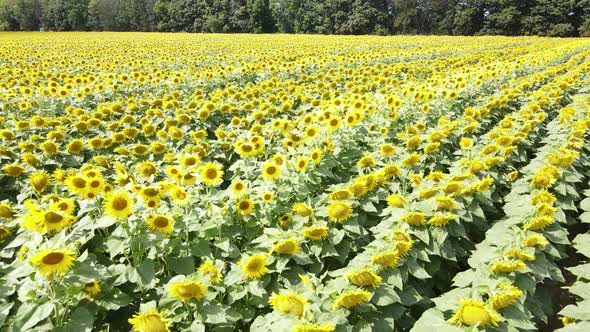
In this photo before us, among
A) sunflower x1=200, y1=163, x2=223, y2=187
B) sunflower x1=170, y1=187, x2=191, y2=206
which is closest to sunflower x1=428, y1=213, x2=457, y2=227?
sunflower x1=200, y1=163, x2=223, y2=187

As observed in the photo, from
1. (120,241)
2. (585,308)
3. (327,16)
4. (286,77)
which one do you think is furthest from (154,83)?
(327,16)

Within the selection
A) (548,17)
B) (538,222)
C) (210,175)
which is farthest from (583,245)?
(548,17)

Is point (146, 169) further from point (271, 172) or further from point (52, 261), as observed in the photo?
point (52, 261)

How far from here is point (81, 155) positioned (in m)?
5.14

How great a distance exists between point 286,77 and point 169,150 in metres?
6.51

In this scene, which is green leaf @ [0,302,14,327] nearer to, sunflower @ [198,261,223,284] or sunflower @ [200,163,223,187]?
sunflower @ [198,261,223,284]

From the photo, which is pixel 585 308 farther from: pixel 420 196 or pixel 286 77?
pixel 286 77

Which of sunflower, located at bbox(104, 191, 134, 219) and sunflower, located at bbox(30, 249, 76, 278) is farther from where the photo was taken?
sunflower, located at bbox(104, 191, 134, 219)

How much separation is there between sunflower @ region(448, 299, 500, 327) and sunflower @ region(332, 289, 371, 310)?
54 cm

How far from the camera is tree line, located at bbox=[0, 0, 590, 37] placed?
56.3 meters

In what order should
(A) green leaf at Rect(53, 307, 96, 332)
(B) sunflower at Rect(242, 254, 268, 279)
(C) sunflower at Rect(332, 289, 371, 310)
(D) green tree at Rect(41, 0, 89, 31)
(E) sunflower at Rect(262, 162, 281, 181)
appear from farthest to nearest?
(D) green tree at Rect(41, 0, 89, 31)
(E) sunflower at Rect(262, 162, 281, 181)
(B) sunflower at Rect(242, 254, 268, 279)
(C) sunflower at Rect(332, 289, 371, 310)
(A) green leaf at Rect(53, 307, 96, 332)

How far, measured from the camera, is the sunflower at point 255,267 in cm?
269

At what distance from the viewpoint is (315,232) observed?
10.3 feet

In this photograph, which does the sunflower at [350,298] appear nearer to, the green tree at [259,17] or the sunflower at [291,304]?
the sunflower at [291,304]
